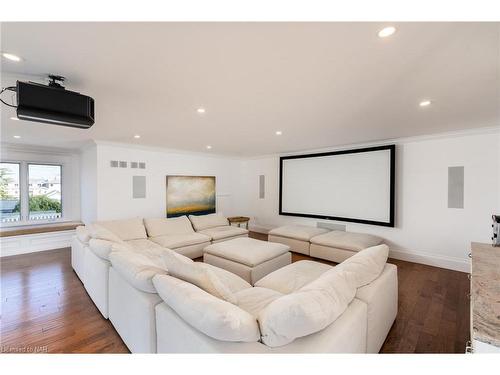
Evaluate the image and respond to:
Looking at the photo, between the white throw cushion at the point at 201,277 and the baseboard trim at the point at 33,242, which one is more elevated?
the white throw cushion at the point at 201,277

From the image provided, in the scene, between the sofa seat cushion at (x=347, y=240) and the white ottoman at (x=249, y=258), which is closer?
the white ottoman at (x=249, y=258)

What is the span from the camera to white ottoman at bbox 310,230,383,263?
3781 mm

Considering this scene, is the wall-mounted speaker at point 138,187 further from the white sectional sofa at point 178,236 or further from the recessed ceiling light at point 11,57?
the recessed ceiling light at point 11,57

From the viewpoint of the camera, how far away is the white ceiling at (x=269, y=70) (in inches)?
48.8

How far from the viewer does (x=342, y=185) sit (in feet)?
15.8

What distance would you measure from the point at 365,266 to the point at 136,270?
191 centimetres

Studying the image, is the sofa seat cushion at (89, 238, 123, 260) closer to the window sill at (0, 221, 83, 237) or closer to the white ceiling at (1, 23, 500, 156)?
the white ceiling at (1, 23, 500, 156)

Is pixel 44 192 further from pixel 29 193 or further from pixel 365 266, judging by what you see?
pixel 365 266

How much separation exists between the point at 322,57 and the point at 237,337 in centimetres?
184

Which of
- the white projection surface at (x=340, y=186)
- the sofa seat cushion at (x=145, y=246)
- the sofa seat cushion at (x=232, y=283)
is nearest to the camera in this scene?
the sofa seat cushion at (x=232, y=283)

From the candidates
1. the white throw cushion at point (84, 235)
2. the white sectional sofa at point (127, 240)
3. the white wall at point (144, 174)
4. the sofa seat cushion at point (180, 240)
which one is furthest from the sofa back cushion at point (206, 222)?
A: the white throw cushion at point (84, 235)

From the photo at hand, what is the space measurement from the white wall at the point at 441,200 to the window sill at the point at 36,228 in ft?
22.6
